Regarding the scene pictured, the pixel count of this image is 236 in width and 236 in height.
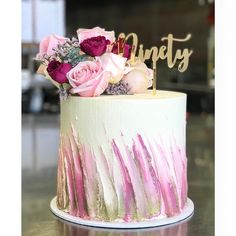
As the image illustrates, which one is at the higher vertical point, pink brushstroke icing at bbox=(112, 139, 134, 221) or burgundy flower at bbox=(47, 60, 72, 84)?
burgundy flower at bbox=(47, 60, 72, 84)

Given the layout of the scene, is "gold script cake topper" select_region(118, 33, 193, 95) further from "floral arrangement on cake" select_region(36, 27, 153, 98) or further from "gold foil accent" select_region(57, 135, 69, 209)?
"gold foil accent" select_region(57, 135, 69, 209)

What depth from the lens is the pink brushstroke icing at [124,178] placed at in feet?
8.21

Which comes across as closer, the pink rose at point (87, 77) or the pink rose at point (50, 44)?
the pink rose at point (87, 77)

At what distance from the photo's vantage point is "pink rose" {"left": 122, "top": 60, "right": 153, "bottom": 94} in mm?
2668

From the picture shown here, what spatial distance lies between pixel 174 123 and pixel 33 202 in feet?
3.30

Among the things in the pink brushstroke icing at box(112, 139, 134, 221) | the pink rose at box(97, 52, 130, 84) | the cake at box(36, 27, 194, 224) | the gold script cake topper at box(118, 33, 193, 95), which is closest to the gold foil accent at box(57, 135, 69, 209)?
the cake at box(36, 27, 194, 224)

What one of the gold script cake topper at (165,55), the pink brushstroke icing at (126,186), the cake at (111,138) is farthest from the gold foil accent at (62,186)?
the gold script cake topper at (165,55)

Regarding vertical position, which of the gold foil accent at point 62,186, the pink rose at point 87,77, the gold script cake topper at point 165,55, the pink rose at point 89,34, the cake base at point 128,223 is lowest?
the cake base at point 128,223

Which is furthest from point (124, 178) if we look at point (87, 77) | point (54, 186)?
point (54, 186)

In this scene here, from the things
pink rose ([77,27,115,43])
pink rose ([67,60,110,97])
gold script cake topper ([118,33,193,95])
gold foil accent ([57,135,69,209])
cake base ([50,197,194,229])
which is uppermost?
pink rose ([77,27,115,43])

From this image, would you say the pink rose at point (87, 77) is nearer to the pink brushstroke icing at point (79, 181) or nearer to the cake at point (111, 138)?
the cake at point (111, 138)

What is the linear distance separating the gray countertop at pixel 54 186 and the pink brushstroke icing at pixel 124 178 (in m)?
0.11
